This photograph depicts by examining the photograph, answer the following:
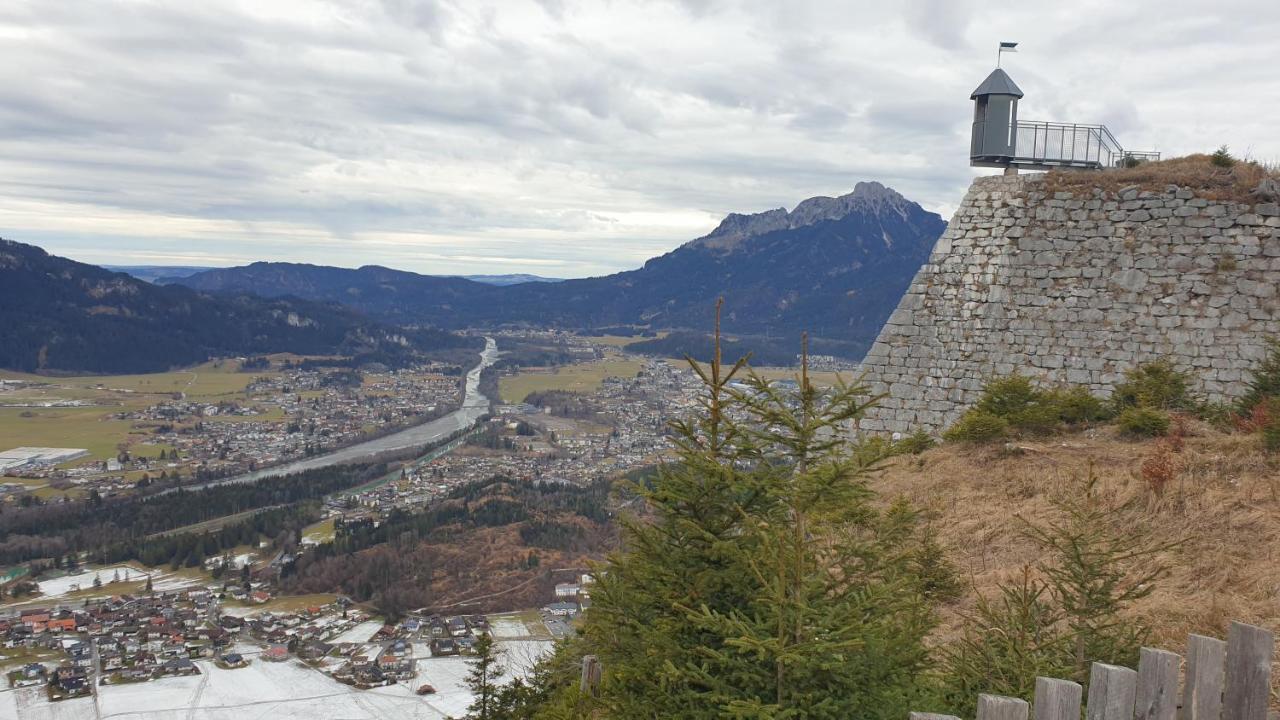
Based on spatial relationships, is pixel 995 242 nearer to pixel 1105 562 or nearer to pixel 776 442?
pixel 1105 562

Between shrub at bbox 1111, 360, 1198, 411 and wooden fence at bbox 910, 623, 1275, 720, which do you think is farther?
shrub at bbox 1111, 360, 1198, 411

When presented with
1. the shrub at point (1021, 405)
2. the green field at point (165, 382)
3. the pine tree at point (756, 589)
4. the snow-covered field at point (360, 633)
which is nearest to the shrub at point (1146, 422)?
the shrub at point (1021, 405)

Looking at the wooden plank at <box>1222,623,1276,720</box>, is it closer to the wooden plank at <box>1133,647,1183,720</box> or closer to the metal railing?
the wooden plank at <box>1133,647,1183,720</box>

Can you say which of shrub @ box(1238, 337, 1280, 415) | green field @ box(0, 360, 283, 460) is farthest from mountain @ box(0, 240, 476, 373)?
shrub @ box(1238, 337, 1280, 415)

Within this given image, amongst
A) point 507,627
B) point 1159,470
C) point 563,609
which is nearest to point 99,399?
point 507,627

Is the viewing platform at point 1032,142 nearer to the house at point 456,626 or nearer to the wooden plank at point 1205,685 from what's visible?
the wooden plank at point 1205,685

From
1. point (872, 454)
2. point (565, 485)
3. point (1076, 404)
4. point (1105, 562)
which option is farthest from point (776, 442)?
point (565, 485)

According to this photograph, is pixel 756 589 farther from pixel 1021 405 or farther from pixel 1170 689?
pixel 1021 405
